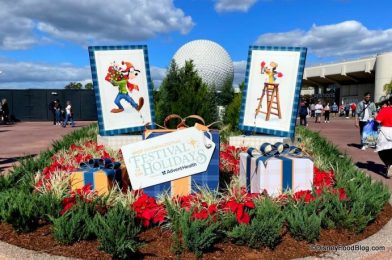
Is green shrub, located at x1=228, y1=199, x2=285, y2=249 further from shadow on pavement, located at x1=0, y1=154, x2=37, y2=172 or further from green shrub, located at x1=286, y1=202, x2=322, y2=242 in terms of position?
shadow on pavement, located at x1=0, y1=154, x2=37, y2=172

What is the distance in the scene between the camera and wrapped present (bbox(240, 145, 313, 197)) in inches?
189

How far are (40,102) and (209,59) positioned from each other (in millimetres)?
14065

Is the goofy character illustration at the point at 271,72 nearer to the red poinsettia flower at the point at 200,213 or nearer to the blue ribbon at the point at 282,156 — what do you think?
the blue ribbon at the point at 282,156

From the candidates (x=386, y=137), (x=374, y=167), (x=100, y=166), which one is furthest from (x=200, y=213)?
(x=374, y=167)

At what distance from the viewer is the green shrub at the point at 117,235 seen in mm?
3316

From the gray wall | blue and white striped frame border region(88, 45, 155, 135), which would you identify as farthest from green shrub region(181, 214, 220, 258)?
the gray wall

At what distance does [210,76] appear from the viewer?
29.0 m

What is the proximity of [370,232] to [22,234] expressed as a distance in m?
3.39

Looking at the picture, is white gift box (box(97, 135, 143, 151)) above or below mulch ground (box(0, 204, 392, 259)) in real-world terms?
above

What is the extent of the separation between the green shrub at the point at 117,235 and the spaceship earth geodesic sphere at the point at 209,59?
2495cm

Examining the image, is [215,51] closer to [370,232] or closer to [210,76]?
[210,76]

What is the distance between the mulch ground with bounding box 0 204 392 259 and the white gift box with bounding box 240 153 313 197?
0.93 meters

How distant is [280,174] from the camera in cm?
484

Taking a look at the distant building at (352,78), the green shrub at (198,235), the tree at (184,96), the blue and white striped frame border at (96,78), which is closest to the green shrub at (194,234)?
the green shrub at (198,235)
